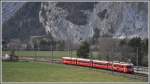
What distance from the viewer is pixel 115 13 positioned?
29.2 metres

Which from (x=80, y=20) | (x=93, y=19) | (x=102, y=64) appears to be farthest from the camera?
(x=93, y=19)

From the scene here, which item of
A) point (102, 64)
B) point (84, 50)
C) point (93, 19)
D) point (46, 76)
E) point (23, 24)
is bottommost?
point (46, 76)

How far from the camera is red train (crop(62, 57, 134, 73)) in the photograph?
21203mm

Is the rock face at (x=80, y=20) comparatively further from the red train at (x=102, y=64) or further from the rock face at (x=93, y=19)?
the red train at (x=102, y=64)

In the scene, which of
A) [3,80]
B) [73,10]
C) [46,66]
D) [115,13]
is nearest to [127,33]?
[115,13]

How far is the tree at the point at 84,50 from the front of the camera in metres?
24.0

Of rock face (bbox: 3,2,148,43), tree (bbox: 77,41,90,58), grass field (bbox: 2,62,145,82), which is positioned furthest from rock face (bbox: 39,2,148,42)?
grass field (bbox: 2,62,145,82)

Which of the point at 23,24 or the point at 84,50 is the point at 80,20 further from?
the point at 23,24

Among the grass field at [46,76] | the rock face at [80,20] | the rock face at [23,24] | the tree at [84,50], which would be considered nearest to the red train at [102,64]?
the tree at [84,50]

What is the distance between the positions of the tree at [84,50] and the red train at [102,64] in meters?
0.40

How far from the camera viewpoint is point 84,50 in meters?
24.0

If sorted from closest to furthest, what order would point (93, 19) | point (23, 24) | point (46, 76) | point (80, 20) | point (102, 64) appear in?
point (46, 76), point (102, 64), point (23, 24), point (80, 20), point (93, 19)

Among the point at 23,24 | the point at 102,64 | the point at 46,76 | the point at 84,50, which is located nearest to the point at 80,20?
the point at 84,50

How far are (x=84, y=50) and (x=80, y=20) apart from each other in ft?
15.5
